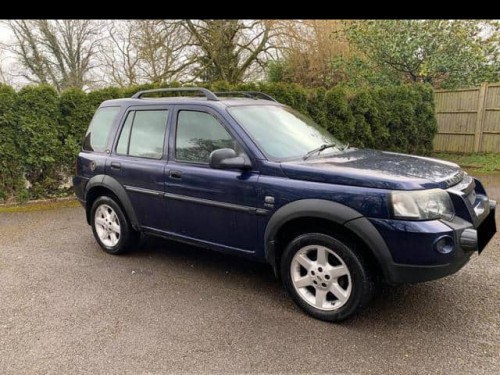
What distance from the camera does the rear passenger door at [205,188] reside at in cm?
344

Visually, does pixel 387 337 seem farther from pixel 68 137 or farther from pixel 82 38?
pixel 82 38

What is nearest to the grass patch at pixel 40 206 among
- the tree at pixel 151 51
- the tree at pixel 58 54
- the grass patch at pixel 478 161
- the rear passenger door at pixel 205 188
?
the rear passenger door at pixel 205 188

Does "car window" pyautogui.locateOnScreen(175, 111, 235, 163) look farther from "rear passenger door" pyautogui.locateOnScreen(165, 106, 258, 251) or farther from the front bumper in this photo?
the front bumper

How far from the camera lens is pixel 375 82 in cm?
1341

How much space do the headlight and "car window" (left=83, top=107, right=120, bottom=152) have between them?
3380 mm

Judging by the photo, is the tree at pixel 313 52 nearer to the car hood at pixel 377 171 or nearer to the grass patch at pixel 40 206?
the grass patch at pixel 40 206

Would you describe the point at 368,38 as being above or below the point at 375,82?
above

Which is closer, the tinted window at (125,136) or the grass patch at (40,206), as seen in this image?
the tinted window at (125,136)

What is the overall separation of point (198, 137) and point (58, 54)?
23.4 metres

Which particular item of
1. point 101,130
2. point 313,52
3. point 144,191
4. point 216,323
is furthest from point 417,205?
point 313,52

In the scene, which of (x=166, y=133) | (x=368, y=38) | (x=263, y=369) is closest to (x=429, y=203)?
(x=263, y=369)

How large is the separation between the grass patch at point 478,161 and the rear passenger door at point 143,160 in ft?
28.9

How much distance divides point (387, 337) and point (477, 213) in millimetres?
1224

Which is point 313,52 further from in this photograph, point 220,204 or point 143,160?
point 220,204
